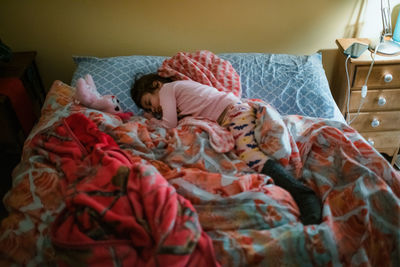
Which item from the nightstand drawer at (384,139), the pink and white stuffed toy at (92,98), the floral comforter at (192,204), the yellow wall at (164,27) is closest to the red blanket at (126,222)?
the floral comforter at (192,204)

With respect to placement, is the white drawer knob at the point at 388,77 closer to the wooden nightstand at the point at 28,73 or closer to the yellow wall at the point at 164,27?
the yellow wall at the point at 164,27

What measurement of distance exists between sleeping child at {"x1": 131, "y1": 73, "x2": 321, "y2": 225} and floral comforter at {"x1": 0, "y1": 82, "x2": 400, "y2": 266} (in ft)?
0.16

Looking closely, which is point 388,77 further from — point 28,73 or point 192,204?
point 28,73

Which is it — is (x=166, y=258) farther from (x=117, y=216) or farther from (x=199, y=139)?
(x=199, y=139)

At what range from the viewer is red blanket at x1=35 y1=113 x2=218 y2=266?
0.81m

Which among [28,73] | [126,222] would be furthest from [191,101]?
[28,73]

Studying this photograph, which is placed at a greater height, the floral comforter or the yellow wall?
the yellow wall

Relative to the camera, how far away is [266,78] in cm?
170

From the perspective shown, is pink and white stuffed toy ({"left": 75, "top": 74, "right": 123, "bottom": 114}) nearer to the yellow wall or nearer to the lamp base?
the yellow wall

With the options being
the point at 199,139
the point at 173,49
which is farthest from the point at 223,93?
the point at 173,49

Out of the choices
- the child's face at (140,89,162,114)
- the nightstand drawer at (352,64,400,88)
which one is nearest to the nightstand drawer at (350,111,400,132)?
the nightstand drawer at (352,64,400,88)

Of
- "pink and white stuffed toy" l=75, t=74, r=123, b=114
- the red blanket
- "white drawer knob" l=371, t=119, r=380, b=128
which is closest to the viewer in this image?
the red blanket

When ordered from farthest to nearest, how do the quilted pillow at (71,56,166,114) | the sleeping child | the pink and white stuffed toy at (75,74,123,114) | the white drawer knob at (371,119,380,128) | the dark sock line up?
1. the white drawer knob at (371,119,380,128)
2. the quilted pillow at (71,56,166,114)
3. the pink and white stuffed toy at (75,74,123,114)
4. the sleeping child
5. the dark sock

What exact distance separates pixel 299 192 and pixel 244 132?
0.35 metres
